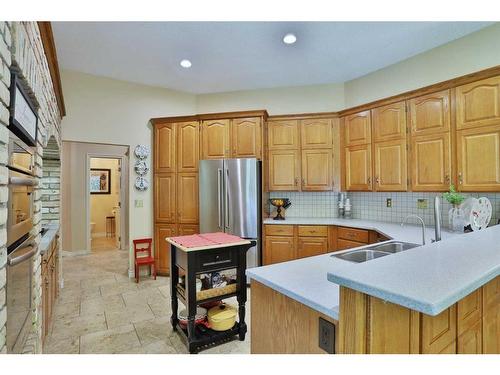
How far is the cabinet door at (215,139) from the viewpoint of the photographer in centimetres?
396

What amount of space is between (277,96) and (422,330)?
12.9 ft

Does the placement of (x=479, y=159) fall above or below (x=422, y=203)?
above

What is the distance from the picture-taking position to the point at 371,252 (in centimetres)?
198

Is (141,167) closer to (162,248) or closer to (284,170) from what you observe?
(162,248)

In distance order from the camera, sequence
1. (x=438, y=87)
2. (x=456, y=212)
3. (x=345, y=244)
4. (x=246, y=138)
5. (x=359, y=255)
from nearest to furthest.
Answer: (x=359, y=255), (x=456, y=212), (x=438, y=87), (x=345, y=244), (x=246, y=138)

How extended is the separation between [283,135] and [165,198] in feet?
6.43

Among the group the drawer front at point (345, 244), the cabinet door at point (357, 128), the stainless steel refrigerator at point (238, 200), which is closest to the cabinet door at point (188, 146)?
the stainless steel refrigerator at point (238, 200)

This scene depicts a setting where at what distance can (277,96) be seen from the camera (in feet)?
14.4

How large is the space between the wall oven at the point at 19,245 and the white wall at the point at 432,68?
3.87m

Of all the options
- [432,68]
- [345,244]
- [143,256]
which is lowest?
[143,256]

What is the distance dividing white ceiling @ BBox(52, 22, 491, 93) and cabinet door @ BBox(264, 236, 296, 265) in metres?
2.32

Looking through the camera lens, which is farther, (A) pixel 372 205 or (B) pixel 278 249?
(A) pixel 372 205

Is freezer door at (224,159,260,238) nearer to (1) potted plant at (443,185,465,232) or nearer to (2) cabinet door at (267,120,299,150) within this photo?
(2) cabinet door at (267,120,299,150)

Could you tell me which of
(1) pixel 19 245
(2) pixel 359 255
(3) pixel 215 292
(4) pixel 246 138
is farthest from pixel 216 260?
(4) pixel 246 138
